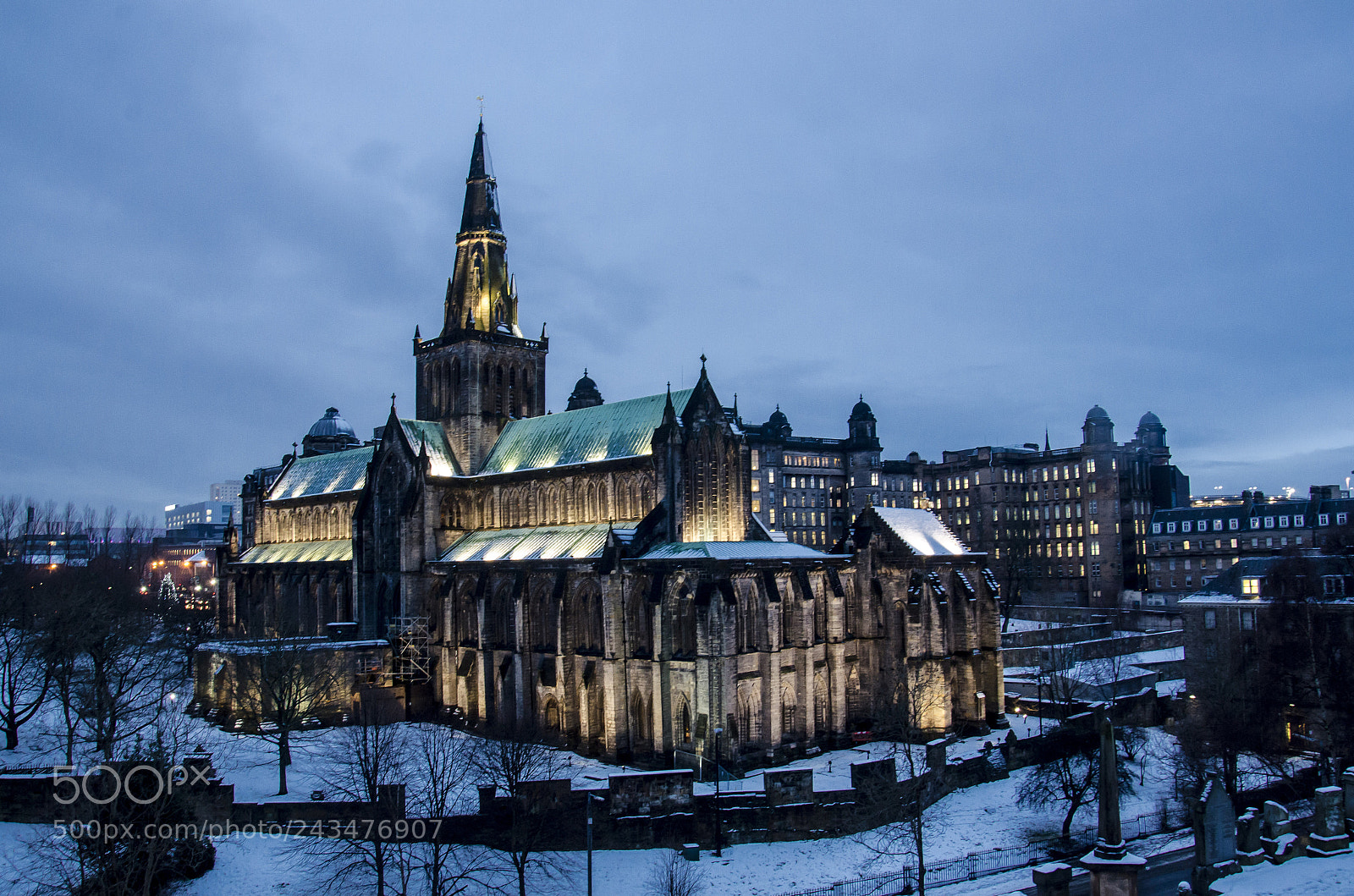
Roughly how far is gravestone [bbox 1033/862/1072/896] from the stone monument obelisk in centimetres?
235

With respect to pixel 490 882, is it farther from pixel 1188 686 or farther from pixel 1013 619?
pixel 1013 619

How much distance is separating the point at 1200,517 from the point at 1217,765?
7510 centimetres

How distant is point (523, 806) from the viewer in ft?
124

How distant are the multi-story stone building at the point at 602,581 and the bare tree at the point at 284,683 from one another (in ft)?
4.46

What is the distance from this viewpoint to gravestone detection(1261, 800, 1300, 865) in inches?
1203

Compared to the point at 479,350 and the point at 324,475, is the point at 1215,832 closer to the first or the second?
the point at 479,350

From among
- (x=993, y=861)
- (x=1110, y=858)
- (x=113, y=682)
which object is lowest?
(x=993, y=861)

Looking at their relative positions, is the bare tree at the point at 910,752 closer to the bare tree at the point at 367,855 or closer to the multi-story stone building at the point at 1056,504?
the bare tree at the point at 367,855

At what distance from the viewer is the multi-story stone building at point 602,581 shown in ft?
168

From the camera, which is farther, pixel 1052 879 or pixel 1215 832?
pixel 1215 832

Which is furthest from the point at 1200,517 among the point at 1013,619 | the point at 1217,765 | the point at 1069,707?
the point at 1217,765

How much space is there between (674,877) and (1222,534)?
3952 inches

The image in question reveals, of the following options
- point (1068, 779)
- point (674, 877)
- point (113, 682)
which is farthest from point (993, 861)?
point (113, 682)

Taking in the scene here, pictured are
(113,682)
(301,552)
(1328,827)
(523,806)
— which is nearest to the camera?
(1328,827)
